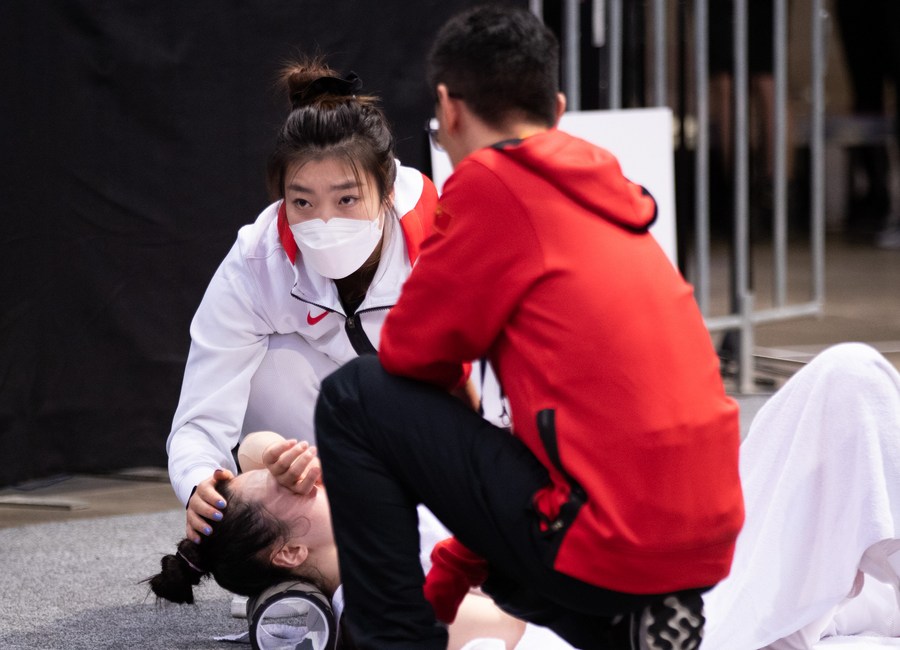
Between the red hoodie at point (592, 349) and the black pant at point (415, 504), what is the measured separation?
4cm

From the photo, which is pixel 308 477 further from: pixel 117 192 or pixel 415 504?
pixel 117 192

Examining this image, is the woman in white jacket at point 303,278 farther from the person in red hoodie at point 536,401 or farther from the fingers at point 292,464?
the person in red hoodie at point 536,401

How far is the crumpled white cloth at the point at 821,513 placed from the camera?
183 centimetres

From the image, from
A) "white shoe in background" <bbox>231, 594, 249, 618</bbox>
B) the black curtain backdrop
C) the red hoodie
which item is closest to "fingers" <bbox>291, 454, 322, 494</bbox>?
"white shoe in background" <bbox>231, 594, 249, 618</bbox>

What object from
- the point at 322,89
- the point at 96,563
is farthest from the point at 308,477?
the point at 96,563

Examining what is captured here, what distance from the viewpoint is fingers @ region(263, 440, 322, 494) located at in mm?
1909

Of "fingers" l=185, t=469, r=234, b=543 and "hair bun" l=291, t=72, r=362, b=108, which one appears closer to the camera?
"fingers" l=185, t=469, r=234, b=543

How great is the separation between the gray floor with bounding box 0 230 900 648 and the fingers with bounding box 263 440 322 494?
1.03ft

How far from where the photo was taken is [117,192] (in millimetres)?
2977

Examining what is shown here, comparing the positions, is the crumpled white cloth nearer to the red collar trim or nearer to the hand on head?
the hand on head

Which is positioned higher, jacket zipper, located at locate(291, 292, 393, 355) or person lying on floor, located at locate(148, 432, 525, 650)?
jacket zipper, located at locate(291, 292, 393, 355)

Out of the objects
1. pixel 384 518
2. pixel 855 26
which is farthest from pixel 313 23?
pixel 855 26

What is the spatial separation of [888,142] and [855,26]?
2.69ft

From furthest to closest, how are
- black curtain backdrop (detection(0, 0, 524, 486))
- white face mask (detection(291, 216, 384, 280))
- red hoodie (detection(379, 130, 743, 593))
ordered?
black curtain backdrop (detection(0, 0, 524, 486)), white face mask (detection(291, 216, 384, 280)), red hoodie (detection(379, 130, 743, 593))
